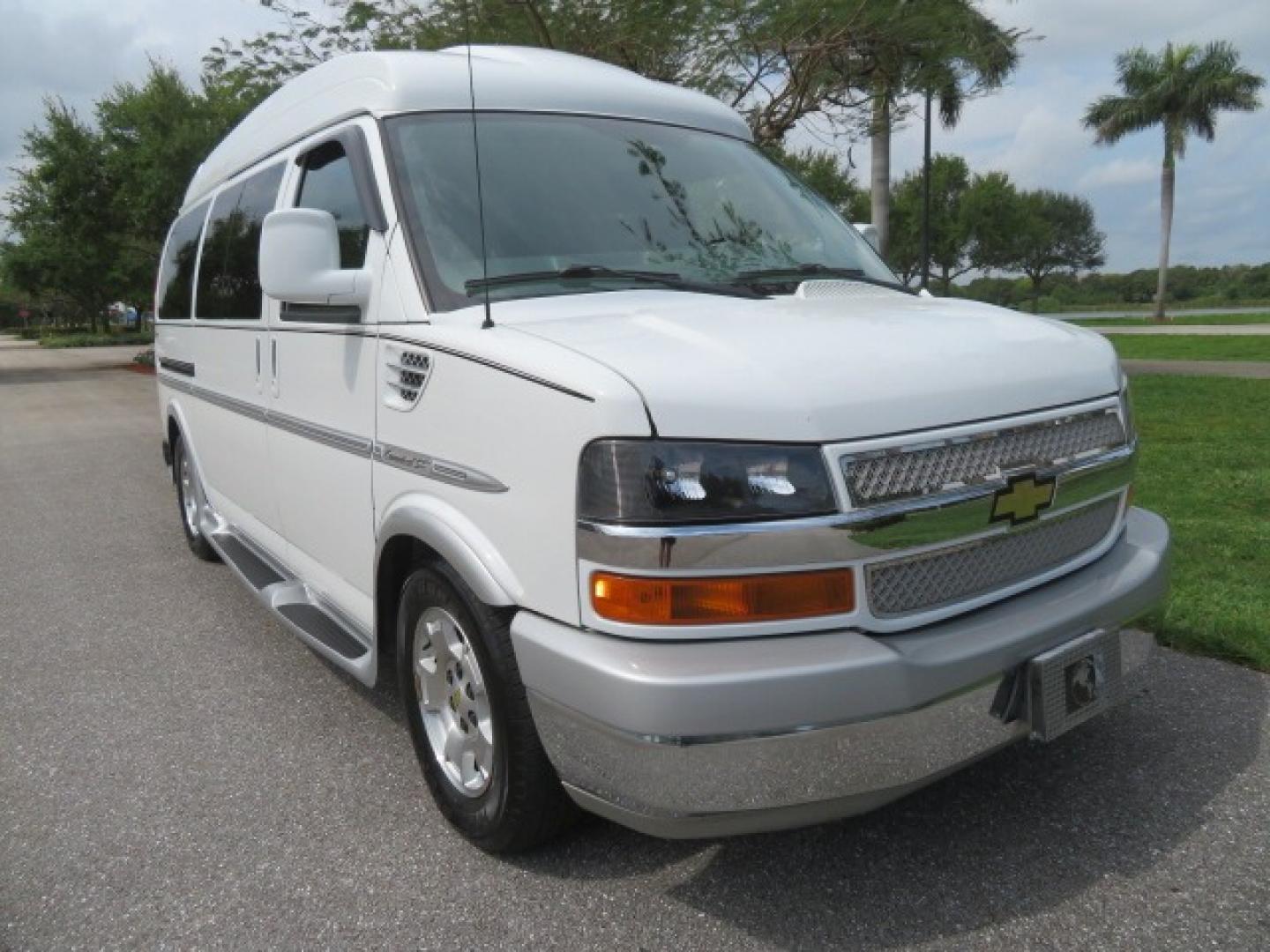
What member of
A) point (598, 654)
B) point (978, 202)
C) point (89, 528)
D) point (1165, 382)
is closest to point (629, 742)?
point (598, 654)

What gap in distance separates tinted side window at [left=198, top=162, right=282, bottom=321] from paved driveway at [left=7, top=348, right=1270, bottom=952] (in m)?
1.61

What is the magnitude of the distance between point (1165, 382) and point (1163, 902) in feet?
39.2

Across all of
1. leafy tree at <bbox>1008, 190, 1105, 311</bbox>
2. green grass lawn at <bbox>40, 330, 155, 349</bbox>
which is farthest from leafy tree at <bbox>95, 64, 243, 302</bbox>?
leafy tree at <bbox>1008, 190, 1105, 311</bbox>

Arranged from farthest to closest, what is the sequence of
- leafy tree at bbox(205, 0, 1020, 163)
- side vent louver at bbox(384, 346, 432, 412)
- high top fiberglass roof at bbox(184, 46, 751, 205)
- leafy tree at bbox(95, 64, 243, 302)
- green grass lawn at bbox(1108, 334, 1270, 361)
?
leafy tree at bbox(95, 64, 243, 302)
green grass lawn at bbox(1108, 334, 1270, 361)
leafy tree at bbox(205, 0, 1020, 163)
high top fiberglass roof at bbox(184, 46, 751, 205)
side vent louver at bbox(384, 346, 432, 412)

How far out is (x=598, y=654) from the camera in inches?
86.4

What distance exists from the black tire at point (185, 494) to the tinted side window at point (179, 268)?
813 millimetres

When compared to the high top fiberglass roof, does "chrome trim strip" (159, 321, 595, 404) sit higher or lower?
lower

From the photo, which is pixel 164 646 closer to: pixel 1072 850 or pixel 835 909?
pixel 835 909

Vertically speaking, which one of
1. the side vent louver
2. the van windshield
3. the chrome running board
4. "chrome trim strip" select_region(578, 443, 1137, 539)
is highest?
the van windshield

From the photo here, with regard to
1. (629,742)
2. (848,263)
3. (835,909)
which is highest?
(848,263)

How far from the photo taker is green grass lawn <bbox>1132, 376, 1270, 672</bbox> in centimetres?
418

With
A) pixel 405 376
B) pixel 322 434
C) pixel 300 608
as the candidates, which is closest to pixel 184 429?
pixel 300 608

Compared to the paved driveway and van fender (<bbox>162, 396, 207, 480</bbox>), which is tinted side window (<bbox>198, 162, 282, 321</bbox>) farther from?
the paved driveway

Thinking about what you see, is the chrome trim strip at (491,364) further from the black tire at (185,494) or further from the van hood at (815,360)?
the black tire at (185,494)
